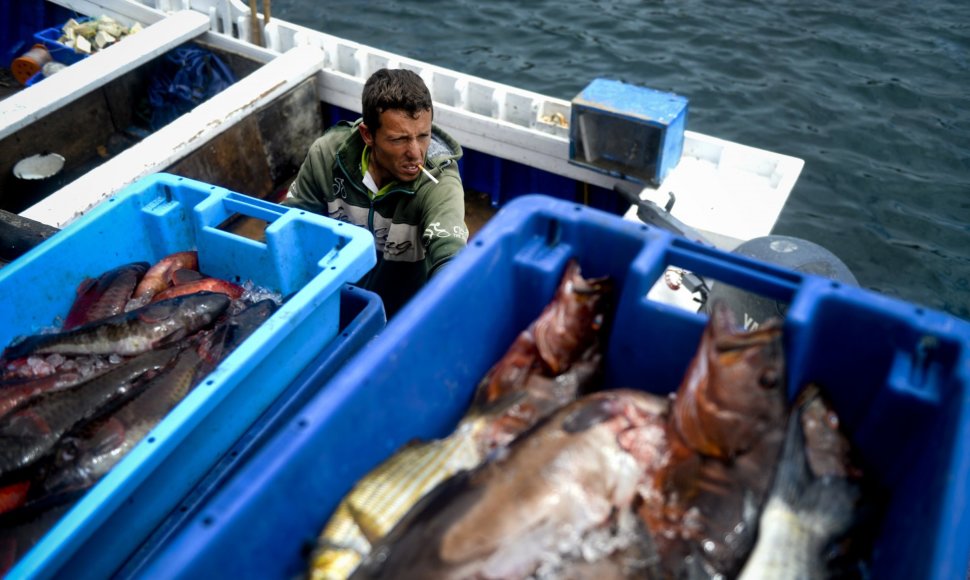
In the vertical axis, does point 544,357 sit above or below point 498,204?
above

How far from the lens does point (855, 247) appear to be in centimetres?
634

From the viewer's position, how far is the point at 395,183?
3574 mm

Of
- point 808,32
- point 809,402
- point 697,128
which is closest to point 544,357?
point 809,402

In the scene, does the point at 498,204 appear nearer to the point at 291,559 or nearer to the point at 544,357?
the point at 544,357

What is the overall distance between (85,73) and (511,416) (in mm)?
4440

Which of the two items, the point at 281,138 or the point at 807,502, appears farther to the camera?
the point at 281,138

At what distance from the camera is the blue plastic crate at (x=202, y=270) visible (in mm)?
1827

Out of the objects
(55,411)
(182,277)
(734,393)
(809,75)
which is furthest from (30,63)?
(809,75)

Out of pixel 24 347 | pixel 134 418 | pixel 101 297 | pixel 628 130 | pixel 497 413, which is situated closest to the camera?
pixel 497 413

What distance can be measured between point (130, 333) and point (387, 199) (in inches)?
56.2

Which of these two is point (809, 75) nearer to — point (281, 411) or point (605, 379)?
point (605, 379)

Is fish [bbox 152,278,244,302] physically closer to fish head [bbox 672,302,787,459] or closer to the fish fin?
the fish fin

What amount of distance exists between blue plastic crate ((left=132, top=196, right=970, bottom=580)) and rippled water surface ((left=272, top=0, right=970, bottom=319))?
495 centimetres

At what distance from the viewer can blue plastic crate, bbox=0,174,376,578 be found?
1.83 m
